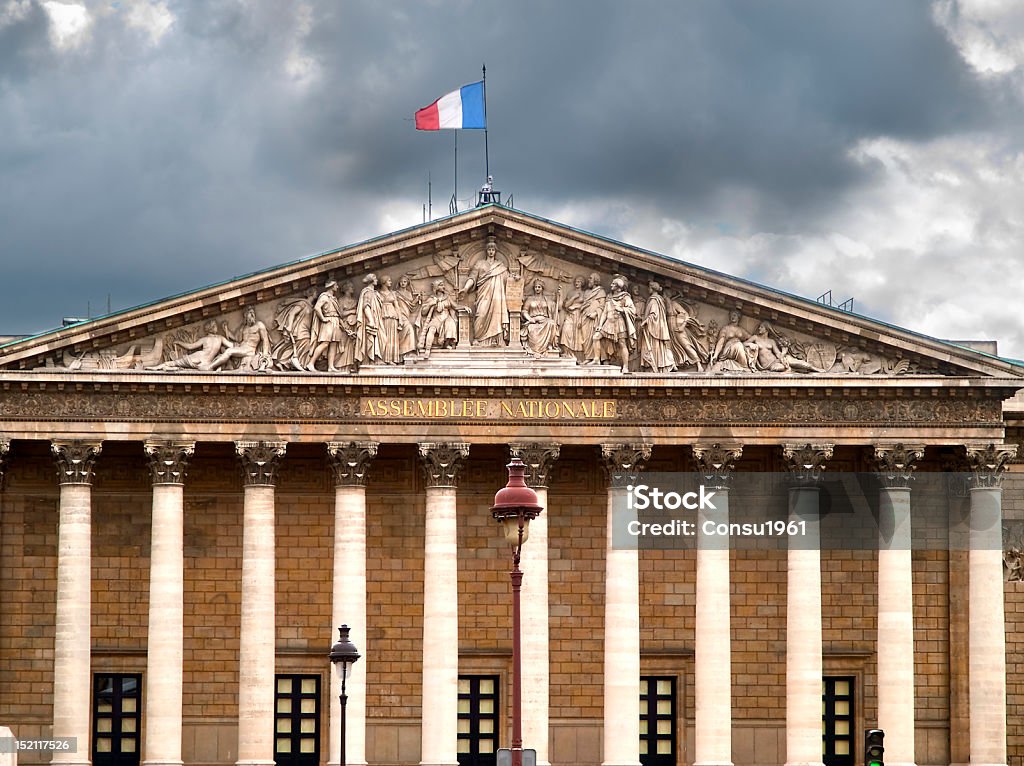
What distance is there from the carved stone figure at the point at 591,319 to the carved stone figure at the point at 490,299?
194 cm

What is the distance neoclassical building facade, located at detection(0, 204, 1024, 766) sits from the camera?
48.5 metres

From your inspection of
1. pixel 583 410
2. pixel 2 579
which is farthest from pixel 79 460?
pixel 583 410

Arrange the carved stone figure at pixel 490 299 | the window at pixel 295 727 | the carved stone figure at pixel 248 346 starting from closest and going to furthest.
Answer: the carved stone figure at pixel 248 346 < the carved stone figure at pixel 490 299 < the window at pixel 295 727

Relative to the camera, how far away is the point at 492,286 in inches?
1939

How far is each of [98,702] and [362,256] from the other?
13.4 metres

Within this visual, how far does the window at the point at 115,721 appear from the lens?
5050 centimetres

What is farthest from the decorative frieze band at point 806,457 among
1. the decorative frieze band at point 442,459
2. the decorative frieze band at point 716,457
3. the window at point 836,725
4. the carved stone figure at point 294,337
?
the carved stone figure at point 294,337

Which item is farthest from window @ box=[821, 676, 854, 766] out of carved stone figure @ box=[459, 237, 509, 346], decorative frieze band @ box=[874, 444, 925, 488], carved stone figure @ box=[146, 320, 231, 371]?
carved stone figure @ box=[146, 320, 231, 371]

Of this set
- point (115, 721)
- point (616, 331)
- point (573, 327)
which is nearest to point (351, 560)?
point (115, 721)

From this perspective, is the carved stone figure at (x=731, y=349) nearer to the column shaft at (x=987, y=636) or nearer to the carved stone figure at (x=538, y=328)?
the carved stone figure at (x=538, y=328)

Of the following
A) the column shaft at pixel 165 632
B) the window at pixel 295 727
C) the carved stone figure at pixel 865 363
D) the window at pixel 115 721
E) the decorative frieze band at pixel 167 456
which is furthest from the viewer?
the window at pixel 295 727

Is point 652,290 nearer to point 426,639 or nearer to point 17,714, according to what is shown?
point 426,639

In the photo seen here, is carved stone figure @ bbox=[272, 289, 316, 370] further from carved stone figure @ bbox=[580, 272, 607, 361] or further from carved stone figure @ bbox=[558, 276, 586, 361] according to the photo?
carved stone figure @ bbox=[580, 272, 607, 361]
